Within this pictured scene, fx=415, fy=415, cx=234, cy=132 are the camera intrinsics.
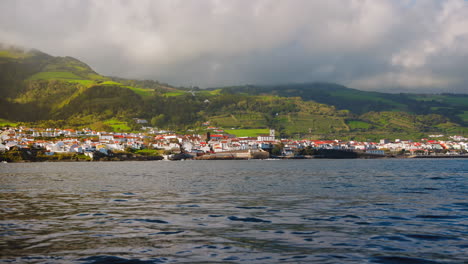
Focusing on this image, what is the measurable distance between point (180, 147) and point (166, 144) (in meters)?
6.47

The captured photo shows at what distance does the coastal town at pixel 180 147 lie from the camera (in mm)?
133000

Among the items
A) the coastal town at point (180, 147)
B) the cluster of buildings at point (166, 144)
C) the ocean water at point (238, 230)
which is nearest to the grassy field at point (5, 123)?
the coastal town at point (180, 147)

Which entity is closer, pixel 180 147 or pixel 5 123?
pixel 180 147

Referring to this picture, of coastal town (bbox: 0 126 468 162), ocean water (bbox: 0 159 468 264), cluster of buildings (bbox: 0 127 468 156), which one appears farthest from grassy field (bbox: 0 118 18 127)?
ocean water (bbox: 0 159 468 264)

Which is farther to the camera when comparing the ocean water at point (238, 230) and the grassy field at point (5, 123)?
the grassy field at point (5, 123)

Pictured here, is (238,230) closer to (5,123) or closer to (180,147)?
(180,147)

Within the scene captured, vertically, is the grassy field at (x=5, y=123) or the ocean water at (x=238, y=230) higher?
the grassy field at (x=5, y=123)

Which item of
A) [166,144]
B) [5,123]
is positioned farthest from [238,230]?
[5,123]

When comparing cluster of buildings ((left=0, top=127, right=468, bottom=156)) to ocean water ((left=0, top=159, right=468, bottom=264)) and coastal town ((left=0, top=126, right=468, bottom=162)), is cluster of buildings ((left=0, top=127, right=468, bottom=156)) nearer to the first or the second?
coastal town ((left=0, top=126, right=468, bottom=162))

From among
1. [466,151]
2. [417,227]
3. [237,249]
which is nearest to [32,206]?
[237,249]

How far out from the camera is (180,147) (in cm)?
15975

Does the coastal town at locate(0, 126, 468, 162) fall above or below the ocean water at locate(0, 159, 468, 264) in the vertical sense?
above

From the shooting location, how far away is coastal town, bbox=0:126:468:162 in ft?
436

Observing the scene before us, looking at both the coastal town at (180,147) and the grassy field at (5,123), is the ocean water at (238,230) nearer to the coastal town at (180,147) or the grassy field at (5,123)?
the coastal town at (180,147)
